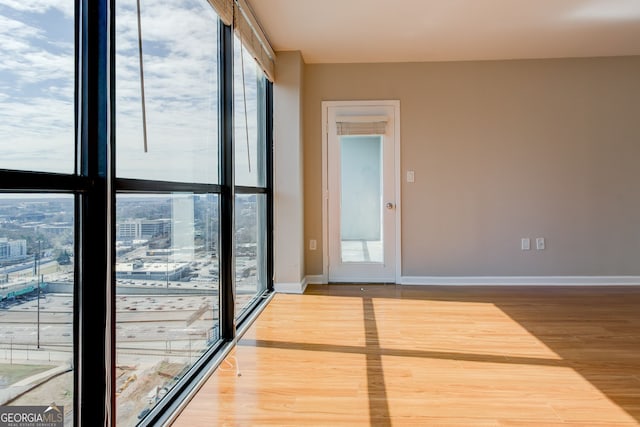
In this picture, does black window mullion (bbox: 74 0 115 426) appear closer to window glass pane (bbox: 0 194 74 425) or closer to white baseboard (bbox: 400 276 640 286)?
window glass pane (bbox: 0 194 74 425)

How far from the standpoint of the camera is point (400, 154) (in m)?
4.73

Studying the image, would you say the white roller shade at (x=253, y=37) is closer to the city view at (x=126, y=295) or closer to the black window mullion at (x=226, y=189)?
the black window mullion at (x=226, y=189)

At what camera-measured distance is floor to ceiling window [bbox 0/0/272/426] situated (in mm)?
1131

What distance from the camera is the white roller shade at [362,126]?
4.73m

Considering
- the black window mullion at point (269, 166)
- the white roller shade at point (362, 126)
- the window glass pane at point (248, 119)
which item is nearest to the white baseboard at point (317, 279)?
the black window mullion at point (269, 166)

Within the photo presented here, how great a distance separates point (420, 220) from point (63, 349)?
395 centimetres

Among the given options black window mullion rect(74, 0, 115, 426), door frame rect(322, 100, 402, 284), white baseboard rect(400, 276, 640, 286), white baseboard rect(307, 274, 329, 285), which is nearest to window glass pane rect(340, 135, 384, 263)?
Result: door frame rect(322, 100, 402, 284)

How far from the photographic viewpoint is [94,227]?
1.40m

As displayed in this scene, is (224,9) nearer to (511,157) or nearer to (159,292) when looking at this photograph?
(159,292)

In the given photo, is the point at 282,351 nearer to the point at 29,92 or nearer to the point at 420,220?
the point at 29,92

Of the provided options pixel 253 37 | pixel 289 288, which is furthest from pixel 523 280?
pixel 253 37

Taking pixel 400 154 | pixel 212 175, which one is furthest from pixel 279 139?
pixel 212 175

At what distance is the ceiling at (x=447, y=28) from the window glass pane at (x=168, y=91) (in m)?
1.05

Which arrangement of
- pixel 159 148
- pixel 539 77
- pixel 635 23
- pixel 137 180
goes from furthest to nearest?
pixel 539 77 < pixel 635 23 < pixel 159 148 < pixel 137 180
